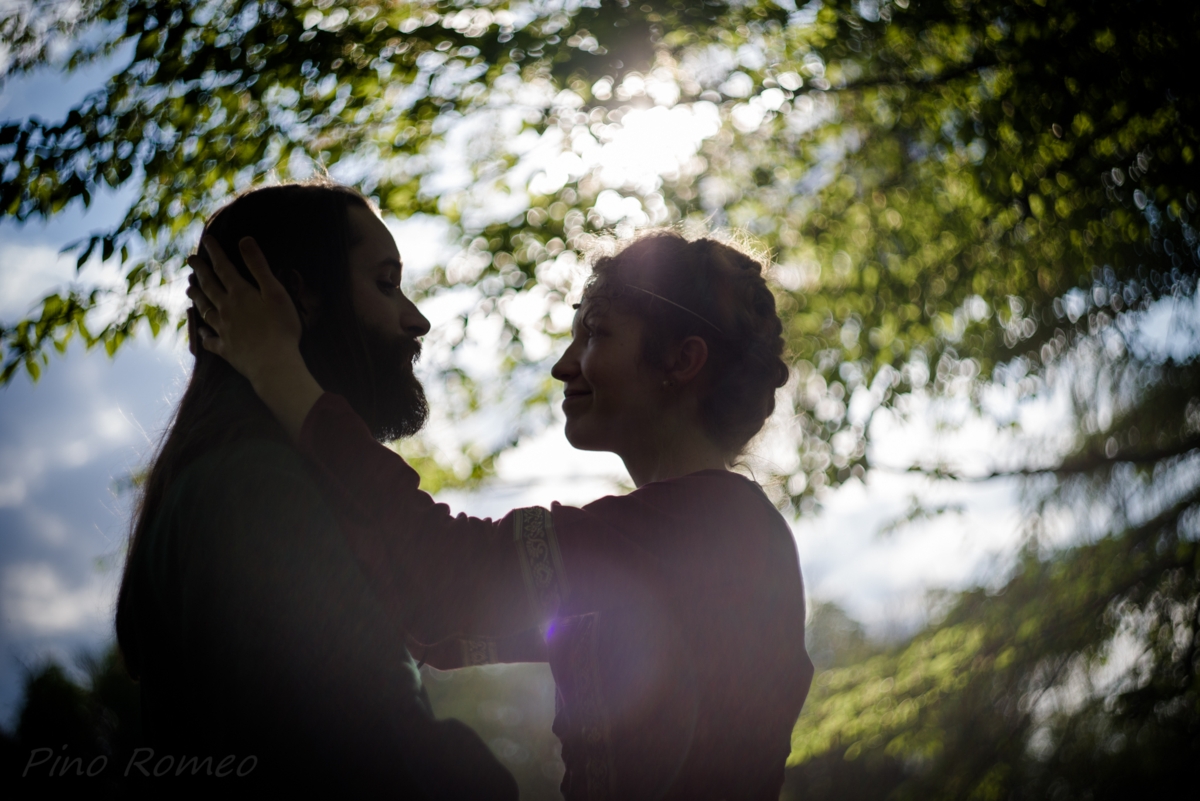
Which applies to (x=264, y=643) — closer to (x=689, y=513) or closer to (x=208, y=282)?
(x=208, y=282)

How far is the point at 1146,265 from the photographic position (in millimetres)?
5039

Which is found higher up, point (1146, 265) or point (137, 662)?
point (137, 662)

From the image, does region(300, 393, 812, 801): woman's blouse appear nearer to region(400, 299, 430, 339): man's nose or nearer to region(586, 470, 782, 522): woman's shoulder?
region(586, 470, 782, 522): woman's shoulder

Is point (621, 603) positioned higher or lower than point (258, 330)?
lower

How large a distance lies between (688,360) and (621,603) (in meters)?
0.74

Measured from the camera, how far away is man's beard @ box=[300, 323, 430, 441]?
1.77m

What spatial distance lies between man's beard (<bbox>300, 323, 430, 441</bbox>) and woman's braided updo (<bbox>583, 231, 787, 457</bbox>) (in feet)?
1.99

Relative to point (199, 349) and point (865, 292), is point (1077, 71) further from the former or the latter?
point (199, 349)

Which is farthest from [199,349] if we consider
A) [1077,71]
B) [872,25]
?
[1077,71]

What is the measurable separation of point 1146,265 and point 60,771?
5995mm

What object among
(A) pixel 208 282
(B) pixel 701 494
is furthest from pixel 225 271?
(B) pixel 701 494

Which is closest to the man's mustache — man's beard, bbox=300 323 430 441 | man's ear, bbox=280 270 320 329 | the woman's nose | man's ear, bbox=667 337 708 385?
man's beard, bbox=300 323 430 441

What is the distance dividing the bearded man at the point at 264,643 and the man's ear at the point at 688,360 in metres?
1.02

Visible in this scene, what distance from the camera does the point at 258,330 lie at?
1592 mm
